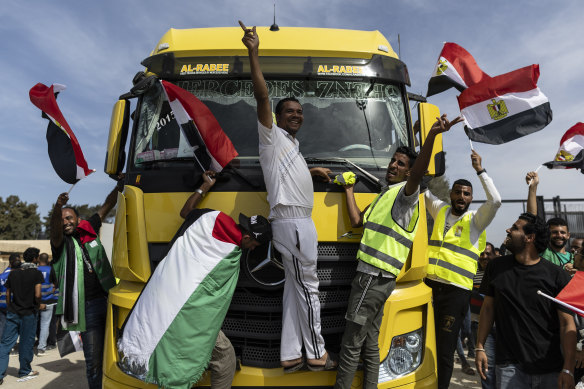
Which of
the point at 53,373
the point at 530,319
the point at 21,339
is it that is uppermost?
the point at 530,319

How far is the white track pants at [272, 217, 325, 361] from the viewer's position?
3.06 metres

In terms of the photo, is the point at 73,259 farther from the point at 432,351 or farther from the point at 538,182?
the point at 538,182

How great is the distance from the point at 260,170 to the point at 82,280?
2.37 metres

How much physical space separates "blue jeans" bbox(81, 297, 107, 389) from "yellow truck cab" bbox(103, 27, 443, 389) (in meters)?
1.17

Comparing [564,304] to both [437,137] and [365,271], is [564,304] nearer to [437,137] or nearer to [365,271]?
[365,271]

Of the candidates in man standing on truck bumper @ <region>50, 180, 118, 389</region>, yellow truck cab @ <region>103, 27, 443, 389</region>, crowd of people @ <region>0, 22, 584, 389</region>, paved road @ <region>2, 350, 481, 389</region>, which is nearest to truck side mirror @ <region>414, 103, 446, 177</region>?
yellow truck cab @ <region>103, 27, 443, 389</region>

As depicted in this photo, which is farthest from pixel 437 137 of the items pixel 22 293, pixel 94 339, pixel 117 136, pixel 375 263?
pixel 22 293

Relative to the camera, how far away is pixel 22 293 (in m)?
7.49

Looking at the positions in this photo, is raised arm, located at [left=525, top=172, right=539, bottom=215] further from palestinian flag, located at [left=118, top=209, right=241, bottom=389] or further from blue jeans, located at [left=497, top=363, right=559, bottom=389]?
palestinian flag, located at [left=118, top=209, right=241, bottom=389]

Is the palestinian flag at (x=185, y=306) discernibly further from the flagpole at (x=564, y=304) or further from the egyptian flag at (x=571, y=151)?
the egyptian flag at (x=571, y=151)

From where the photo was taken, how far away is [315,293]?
3.12 metres

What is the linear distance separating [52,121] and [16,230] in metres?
46.4

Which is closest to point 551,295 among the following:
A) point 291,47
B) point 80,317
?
point 291,47

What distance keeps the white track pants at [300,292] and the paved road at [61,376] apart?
4283 mm
